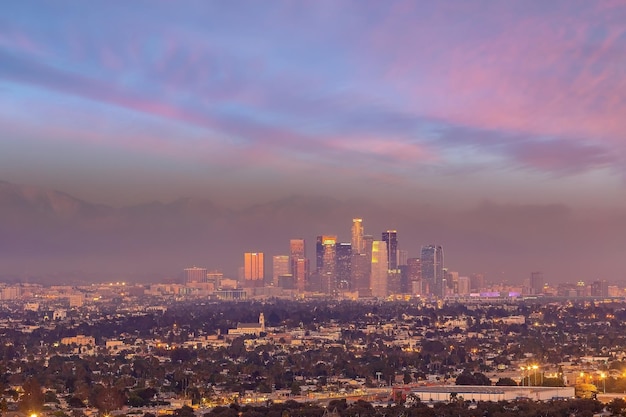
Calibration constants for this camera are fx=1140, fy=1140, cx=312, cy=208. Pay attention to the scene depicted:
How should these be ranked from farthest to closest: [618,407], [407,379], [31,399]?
[407,379] < [31,399] < [618,407]

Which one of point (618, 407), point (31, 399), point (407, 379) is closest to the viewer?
point (618, 407)

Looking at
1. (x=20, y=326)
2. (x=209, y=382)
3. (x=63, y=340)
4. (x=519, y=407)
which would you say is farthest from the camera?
(x=20, y=326)

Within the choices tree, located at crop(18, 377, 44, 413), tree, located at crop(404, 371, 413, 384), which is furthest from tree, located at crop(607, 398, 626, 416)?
tree, located at crop(18, 377, 44, 413)

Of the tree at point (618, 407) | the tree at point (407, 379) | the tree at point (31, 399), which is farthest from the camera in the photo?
the tree at point (407, 379)

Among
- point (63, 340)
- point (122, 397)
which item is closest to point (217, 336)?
point (63, 340)

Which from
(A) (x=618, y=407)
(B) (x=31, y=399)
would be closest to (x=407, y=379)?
(A) (x=618, y=407)

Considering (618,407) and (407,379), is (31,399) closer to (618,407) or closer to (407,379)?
(407,379)

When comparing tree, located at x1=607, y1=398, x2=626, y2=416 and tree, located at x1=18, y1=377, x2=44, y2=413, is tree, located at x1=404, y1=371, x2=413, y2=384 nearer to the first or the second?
tree, located at x1=607, y1=398, x2=626, y2=416

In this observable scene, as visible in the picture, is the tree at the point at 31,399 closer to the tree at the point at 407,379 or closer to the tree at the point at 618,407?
the tree at the point at 407,379

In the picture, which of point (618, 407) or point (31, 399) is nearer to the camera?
point (618, 407)

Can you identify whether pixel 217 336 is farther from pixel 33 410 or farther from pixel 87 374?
pixel 33 410

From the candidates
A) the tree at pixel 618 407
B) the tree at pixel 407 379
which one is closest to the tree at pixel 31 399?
the tree at pixel 407 379
